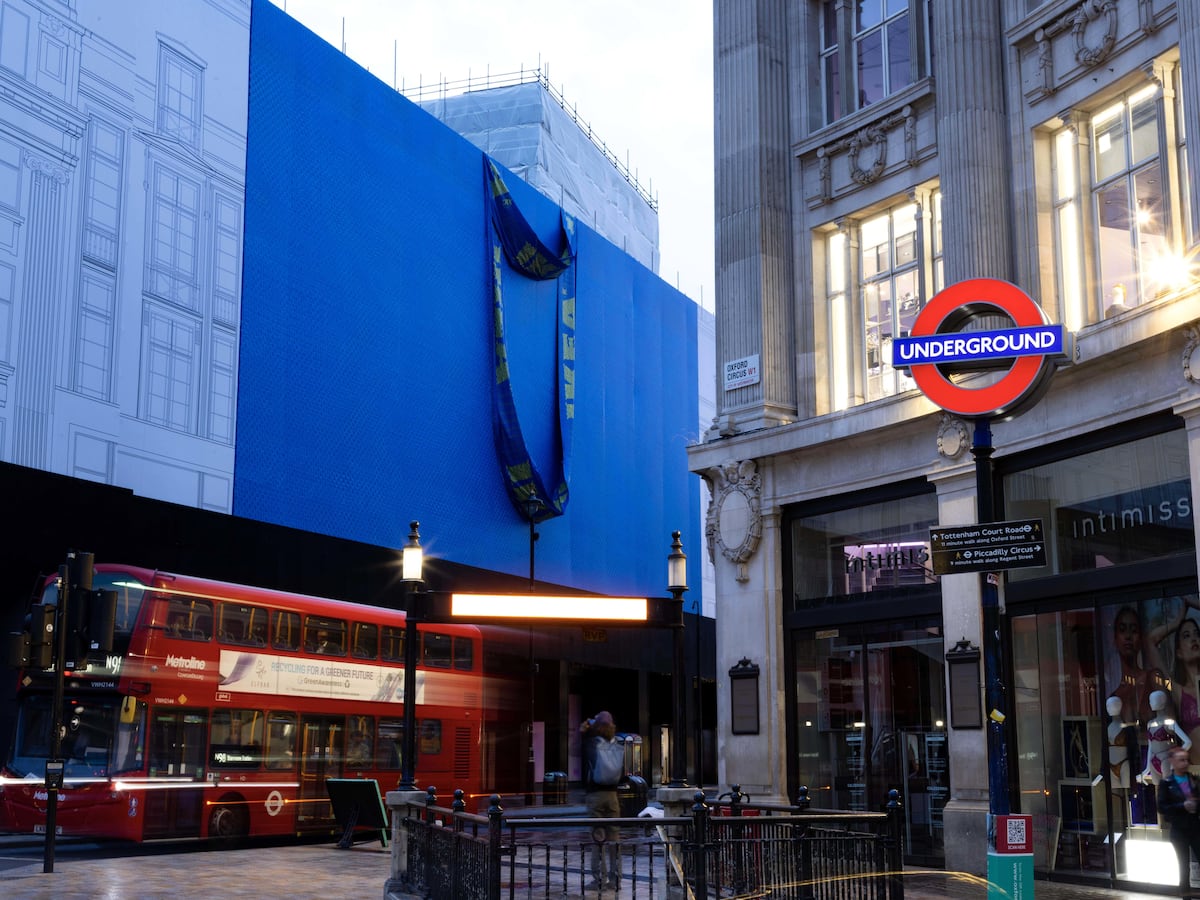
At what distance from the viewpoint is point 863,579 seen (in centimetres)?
2167

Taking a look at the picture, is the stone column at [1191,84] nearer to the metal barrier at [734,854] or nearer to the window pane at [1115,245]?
the window pane at [1115,245]

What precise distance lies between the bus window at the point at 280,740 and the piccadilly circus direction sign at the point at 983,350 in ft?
53.9

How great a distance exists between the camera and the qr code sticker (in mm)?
9961

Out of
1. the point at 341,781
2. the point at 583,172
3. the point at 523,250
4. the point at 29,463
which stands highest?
the point at 583,172

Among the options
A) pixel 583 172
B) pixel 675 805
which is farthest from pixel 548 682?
pixel 675 805

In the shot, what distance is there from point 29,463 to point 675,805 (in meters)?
19.9

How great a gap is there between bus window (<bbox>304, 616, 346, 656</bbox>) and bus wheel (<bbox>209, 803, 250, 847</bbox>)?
310 cm

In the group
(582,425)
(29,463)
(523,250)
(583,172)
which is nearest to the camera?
(29,463)

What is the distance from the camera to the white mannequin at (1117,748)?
56.0 feet

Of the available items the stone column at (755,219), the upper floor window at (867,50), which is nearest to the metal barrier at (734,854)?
the stone column at (755,219)

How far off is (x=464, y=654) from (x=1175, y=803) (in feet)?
57.4

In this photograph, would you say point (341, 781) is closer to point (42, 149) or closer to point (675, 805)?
point (675, 805)

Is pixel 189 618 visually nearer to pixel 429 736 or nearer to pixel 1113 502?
pixel 429 736

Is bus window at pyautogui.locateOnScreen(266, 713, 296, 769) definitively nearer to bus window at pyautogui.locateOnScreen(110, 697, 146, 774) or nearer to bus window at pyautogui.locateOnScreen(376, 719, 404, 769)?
bus window at pyautogui.locateOnScreen(376, 719, 404, 769)
